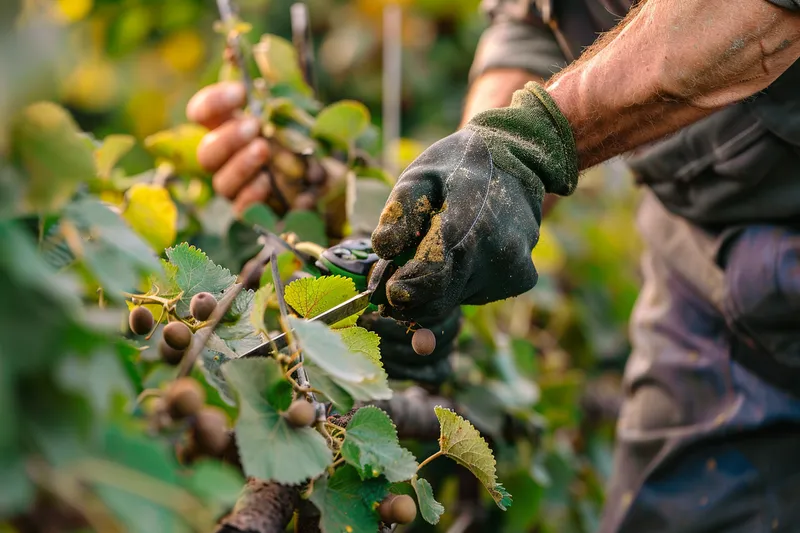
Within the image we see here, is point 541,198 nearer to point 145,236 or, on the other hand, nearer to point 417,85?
point 145,236

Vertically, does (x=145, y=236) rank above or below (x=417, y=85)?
above

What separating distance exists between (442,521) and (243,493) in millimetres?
1151

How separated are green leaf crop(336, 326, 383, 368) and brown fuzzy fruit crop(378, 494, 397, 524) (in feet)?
0.41

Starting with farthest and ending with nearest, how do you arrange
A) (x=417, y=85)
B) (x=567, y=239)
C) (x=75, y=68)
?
(x=417, y=85) → (x=567, y=239) → (x=75, y=68)

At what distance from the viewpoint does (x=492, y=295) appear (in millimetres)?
1045

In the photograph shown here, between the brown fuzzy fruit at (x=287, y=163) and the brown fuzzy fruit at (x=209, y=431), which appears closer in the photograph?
the brown fuzzy fruit at (x=209, y=431)

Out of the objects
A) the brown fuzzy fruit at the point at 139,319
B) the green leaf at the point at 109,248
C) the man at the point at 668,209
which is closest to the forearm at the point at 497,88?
the man at the point at 668,209

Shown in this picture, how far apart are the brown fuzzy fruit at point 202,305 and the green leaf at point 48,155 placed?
26 centimetres

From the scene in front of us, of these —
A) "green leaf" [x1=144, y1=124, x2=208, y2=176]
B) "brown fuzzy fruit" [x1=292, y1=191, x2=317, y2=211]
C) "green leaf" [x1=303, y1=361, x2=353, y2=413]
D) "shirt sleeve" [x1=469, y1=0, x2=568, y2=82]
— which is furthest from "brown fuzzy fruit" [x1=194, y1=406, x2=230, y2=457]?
"shirt sleeve" [x1=469, y1=0, x2=568, y2=82]

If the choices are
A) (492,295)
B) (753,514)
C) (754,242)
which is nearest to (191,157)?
(492,295)

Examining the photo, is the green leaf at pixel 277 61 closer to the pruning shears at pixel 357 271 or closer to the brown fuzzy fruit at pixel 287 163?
the brown fuzzy fruit at pixel 287 163

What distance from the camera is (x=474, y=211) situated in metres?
0.96

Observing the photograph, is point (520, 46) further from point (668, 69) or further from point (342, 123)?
point (668, 69)

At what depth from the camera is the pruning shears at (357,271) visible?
0.89 metres
